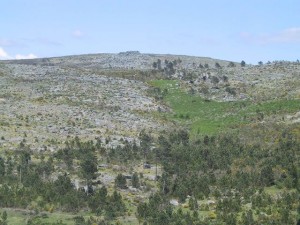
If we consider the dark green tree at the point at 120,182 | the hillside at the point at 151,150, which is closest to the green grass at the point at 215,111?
the hillside at the point at 151,150

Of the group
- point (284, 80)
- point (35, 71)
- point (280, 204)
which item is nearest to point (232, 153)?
point (280, 204)

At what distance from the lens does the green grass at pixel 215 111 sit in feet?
210

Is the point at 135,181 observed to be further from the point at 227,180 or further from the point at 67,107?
the point at 67,107

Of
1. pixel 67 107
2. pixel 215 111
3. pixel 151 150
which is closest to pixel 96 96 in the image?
pixel 67 107

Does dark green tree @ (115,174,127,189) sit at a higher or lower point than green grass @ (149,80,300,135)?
lower

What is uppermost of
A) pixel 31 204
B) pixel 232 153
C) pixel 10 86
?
pixel 10 86

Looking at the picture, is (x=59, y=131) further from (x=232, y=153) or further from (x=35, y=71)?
(x=35, y=71)

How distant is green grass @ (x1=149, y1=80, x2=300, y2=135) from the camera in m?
63.9

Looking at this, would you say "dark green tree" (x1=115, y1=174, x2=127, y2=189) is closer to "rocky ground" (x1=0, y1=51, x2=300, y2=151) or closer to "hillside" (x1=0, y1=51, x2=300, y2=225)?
"hillside" (x1=0, y1=51, x2=300, y2=225)

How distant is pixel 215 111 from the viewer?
72750 mm

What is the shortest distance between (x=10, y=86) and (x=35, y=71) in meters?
17.7

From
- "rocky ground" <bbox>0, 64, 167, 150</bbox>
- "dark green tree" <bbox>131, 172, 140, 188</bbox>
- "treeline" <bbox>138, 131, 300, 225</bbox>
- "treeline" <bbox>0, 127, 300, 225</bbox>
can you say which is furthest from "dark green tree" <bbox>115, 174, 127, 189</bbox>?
"rocky ground" <bbox>0, 64, 167, 150</bbox>

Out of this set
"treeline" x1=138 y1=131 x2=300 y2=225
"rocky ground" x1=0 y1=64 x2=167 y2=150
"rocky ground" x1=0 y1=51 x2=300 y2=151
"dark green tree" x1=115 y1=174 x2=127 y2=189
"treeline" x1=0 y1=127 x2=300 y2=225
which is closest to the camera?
"treeline" x1=138 y1=131 x2=300 y2=225

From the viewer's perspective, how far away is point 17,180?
38469 millimetres
